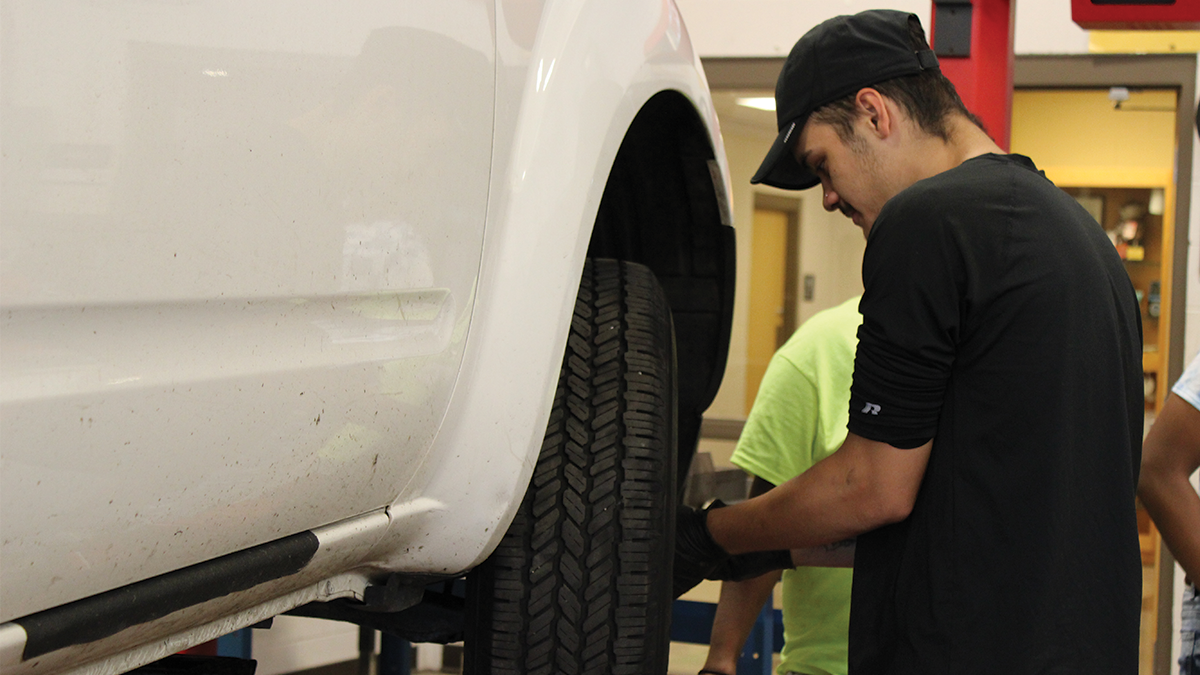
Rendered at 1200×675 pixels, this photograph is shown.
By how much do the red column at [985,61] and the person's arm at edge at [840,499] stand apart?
1074mm

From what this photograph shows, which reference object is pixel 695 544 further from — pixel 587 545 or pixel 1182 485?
pixel 1182 485

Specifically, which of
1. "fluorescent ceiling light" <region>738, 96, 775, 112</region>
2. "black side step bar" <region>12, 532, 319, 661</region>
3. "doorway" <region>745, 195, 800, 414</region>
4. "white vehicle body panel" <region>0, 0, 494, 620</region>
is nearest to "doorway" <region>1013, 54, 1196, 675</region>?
"fluorescent ceiling light" <region>738, 96, 775, 112</region>

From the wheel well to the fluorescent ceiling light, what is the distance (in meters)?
3.09

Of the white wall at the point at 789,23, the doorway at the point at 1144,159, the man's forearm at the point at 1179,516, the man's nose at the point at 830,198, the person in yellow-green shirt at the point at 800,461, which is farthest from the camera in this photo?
the white wall at the point at 789,23

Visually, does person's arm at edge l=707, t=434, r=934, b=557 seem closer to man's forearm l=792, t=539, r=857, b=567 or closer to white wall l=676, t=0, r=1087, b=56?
man's forearm l=792, t=539, r=857, b=567

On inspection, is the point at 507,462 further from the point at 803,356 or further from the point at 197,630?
the point at 803,356

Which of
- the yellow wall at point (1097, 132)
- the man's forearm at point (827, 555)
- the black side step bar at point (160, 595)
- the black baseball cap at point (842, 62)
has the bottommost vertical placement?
the man's forearm at point (827, 555)

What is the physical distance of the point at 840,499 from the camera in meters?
1.42

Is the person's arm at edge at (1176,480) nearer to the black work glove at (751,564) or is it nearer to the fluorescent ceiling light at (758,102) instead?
the black work glove at (751,564)

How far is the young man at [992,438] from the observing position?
132 cm

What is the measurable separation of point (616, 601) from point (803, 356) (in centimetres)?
112

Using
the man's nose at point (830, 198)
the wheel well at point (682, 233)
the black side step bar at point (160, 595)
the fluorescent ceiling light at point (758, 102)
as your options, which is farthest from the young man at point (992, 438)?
the fluorescent ceiling light at point (758, 102)

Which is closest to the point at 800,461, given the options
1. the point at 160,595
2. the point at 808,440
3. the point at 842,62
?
the point at 808,440

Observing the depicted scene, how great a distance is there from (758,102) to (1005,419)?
3.77 meters
